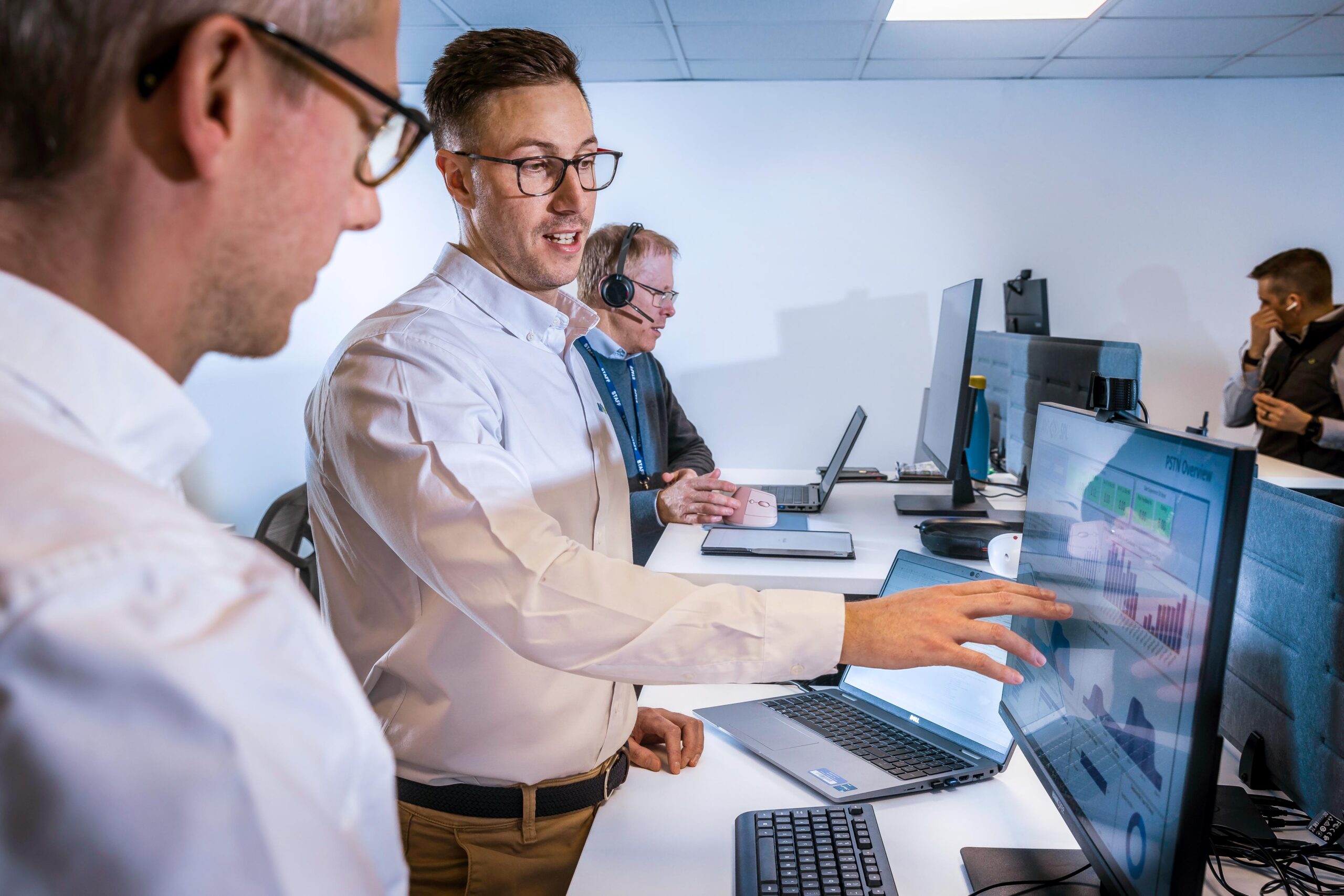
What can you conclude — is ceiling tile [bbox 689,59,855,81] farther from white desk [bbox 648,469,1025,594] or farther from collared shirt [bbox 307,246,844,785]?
collared shirt [bbox 307,246,844,785]

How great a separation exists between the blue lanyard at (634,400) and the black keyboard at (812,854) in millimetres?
1475

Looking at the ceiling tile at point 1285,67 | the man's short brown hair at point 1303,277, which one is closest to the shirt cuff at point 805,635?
the man's short brown hair at point 1303,277

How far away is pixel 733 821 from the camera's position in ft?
3.37

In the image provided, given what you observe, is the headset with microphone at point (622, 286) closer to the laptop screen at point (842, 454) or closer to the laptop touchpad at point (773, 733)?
the laptop screen at point (842, 454)

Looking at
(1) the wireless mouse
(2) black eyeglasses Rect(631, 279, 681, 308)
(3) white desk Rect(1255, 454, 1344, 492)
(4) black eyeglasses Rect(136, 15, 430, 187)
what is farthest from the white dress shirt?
(3) white desk Rect(1255, 454, 1344, 492)

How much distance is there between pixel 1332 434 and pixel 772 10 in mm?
2608

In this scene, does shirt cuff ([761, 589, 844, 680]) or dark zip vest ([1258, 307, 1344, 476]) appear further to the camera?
dark zip vest ([1258, 307, 1344, 476])

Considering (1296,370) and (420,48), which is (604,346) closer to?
(420,48)

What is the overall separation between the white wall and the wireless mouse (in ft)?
8.02

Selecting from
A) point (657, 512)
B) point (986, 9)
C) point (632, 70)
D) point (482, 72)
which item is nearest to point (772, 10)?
point (986, 9)

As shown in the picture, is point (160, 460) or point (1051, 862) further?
point (1051, 862)

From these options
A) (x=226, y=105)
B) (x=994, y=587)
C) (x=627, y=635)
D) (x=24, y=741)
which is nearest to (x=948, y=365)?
(x=994, y=587)

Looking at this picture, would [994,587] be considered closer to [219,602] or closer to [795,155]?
[219,602]

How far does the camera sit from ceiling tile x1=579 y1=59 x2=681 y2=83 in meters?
3.91
